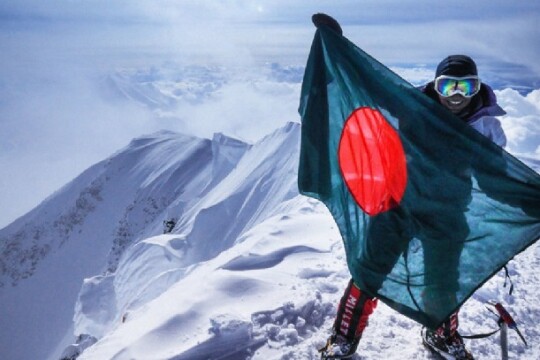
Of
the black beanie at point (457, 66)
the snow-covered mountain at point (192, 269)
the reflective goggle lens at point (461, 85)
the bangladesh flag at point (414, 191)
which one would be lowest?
the snow-covered mountain at point (192, 269)

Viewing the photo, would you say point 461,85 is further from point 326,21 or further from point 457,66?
point 326,21

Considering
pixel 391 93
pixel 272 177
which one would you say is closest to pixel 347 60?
pixel 391 93

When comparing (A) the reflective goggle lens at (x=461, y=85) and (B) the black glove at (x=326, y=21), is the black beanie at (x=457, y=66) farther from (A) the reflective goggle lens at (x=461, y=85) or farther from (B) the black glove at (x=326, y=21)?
(B) the black glove at (x=326, y=21)

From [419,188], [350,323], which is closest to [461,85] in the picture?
[419,188]

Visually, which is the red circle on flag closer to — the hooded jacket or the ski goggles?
the ski goggles

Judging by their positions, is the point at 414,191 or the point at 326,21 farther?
the point at 326,21

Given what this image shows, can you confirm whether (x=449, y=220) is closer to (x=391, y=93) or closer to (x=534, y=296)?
(x=391, y=93)

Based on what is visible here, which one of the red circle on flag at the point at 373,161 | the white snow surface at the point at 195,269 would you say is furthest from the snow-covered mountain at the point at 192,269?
the red circle on flag at the point at 373,161
